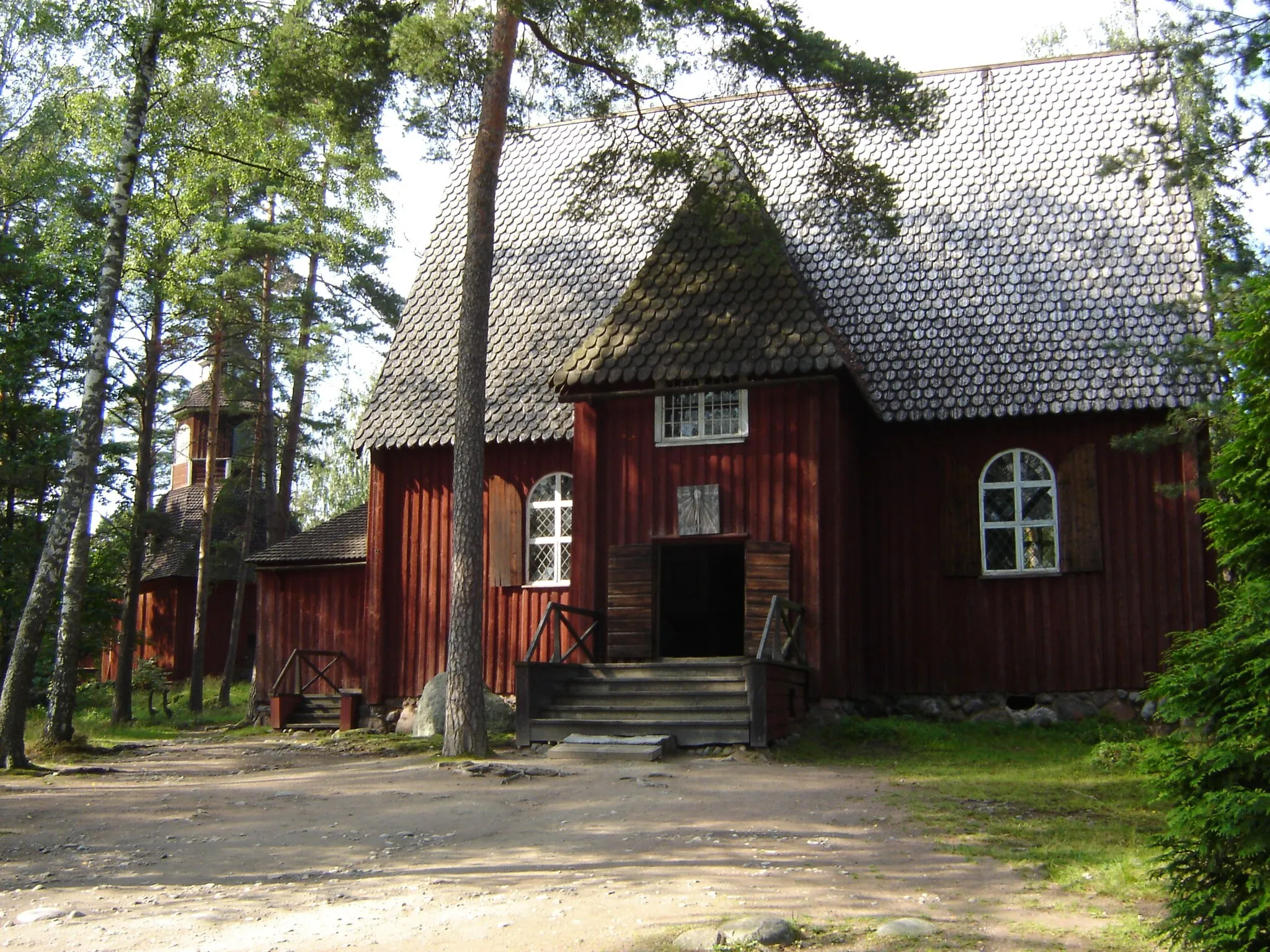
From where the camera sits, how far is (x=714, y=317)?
16.5 meters

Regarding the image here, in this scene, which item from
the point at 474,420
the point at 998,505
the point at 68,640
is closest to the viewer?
the point at 474,420

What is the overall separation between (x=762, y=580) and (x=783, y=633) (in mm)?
706

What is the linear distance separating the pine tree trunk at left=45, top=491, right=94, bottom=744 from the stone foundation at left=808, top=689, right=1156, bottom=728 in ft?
29.2

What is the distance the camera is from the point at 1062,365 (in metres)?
17.2

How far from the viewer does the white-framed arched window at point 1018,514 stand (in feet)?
56.6

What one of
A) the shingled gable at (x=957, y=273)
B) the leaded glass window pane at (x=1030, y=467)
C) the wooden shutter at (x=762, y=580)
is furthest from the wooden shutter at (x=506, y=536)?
the leaded glass window pane at (x=1030, y=467)

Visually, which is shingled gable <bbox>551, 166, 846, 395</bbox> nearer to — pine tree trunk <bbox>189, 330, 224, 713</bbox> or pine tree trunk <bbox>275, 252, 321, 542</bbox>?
pine tree trunk <bbox>189, 330, 224, 713</bbox>

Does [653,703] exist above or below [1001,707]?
above

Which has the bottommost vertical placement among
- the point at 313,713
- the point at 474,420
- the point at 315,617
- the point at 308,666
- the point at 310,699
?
the point at 313,713

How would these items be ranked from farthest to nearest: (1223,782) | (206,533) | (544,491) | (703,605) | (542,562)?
(206,533)
(703,605)
(544,491)
(542,562)
(1223,782)

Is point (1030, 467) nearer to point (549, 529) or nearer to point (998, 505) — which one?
point (998, 505)

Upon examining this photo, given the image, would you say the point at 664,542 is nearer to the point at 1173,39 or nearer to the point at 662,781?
the point at 662,781

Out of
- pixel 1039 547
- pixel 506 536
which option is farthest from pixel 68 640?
pixel 1039 547

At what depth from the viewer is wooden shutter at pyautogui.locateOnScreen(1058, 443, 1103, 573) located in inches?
664
